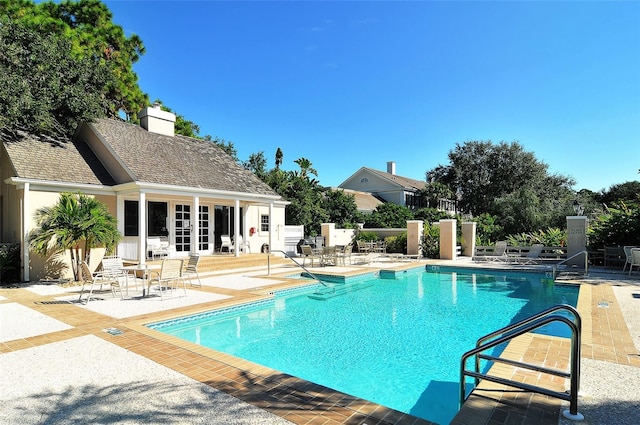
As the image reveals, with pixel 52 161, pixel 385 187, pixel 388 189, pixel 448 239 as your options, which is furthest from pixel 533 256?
pixel 385 187

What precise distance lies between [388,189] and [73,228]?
115 feet

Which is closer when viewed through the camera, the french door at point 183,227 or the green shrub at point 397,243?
the french door at point 183,227

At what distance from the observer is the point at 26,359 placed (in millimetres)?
5148

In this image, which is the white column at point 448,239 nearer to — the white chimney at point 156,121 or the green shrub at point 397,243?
the green shrub at point 397,243

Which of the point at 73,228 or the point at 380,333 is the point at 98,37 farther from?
the point at 380,333

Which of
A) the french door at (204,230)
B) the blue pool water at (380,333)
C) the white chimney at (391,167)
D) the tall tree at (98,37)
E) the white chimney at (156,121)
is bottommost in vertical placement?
the blue pool water at (380,333)

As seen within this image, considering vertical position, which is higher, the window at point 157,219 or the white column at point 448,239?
the window at point 157,219

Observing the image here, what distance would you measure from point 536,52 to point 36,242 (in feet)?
64.9

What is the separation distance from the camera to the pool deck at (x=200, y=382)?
347 centimetres

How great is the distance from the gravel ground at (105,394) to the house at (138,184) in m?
9.00

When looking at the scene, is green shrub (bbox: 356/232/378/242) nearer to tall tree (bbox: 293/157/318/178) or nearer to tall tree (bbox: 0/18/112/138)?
tall tree (bbox: 293/157/318/178)

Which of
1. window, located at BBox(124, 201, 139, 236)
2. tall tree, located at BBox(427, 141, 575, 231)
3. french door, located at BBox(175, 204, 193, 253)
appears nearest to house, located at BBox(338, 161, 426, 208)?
tall tree, located at BBox(427, 141, 575, 231)

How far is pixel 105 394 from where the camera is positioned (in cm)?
404

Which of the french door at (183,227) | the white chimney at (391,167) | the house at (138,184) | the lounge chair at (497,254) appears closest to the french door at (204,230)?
the house at (138,184)
